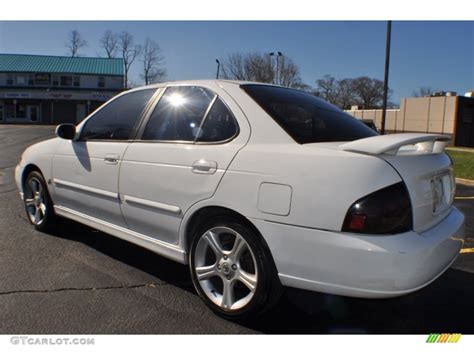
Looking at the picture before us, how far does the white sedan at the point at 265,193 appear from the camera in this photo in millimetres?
2244

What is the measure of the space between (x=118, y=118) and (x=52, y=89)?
166 ft

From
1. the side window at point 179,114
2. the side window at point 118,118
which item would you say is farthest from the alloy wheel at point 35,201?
the side window at point 179,114

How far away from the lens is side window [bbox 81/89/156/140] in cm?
362

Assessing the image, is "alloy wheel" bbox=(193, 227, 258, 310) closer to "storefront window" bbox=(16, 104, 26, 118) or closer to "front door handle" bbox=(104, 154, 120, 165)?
"front door handle" bbox=(104, 154, 120, 165)

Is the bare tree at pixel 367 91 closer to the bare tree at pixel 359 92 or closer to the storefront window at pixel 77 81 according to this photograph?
the bare tree at pixel 359 92

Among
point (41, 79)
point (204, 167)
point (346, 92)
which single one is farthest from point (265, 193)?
point (346, 92)

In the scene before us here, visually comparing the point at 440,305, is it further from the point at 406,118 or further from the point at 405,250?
the point at 406,118

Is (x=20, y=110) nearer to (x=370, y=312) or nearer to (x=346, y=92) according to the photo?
(x=370, y=312)

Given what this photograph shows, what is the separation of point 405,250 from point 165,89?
7.40 ft

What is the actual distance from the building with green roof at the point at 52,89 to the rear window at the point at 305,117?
159 feet

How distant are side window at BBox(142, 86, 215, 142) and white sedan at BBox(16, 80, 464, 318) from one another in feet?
0.04

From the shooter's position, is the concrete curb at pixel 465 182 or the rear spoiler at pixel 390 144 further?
the concrete curb at pixel 465 182

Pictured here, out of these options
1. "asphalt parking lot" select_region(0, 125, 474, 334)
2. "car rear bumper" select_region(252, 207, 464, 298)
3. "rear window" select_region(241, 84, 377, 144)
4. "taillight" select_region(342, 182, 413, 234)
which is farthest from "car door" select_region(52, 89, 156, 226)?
"taillight" select_region(342, 182, 413, 234)

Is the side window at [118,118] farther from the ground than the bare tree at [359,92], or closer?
closer
